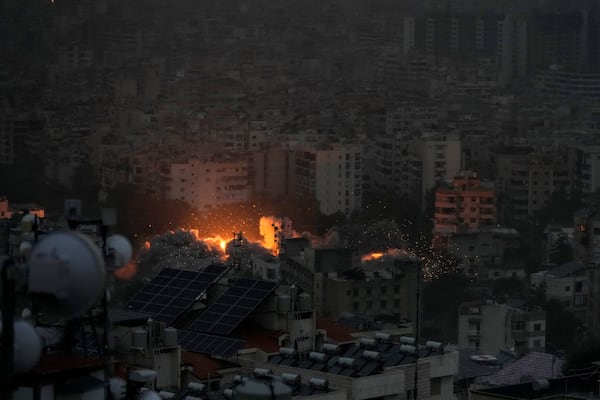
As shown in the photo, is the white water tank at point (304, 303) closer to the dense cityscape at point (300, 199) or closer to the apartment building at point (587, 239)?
the dense cityscape at point (300, 199)

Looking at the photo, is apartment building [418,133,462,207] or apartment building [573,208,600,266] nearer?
apartment building [573,208,600,266]

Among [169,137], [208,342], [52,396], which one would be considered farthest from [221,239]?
[52,396]

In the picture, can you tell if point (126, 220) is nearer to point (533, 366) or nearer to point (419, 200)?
point (419, 200)

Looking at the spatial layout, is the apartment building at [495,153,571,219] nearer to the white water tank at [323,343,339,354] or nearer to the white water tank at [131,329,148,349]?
the white water tank at [323,343,339,354]

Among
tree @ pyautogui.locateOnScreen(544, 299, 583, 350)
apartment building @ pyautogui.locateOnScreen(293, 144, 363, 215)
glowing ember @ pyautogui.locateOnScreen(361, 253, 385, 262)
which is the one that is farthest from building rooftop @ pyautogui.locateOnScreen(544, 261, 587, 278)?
apartment building @ pyautogui.locateOnScreen(293, 144, 363, 215)

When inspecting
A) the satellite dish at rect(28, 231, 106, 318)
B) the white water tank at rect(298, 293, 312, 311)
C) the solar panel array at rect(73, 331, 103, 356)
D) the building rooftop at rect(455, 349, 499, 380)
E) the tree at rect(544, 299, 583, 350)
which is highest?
the satellite dish at rect(28, 231, 106, 318)
